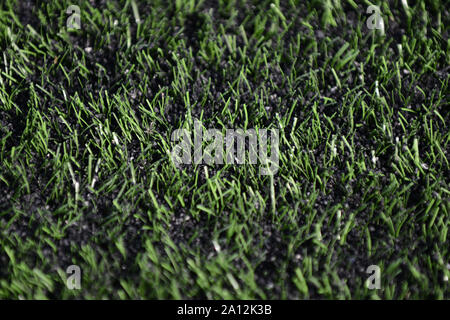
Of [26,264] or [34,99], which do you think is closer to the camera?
[26,264]

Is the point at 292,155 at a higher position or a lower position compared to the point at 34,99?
lower

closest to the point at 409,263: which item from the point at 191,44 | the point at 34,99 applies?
the point at 191,44

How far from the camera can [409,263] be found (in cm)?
225

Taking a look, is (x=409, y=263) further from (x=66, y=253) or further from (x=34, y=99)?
(x=34, y=99)

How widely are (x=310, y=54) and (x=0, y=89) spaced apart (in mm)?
1683

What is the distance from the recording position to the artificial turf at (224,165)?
7.43 ft

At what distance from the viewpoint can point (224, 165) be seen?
2.53m

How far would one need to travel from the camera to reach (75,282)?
2.23 meters

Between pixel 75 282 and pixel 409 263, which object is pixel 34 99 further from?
pixel 409 263

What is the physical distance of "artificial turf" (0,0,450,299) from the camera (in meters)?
2.27

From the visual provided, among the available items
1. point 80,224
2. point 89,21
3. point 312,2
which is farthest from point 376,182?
point 89,21
